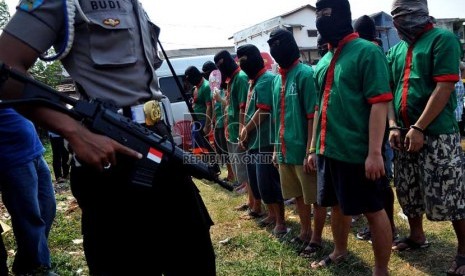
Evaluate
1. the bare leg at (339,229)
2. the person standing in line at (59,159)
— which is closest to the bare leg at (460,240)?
the bare leg at (339,229)

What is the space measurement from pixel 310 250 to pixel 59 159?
18.1 ft

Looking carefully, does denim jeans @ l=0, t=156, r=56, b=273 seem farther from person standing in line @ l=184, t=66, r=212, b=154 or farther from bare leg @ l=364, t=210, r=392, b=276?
person standing in line @ l=184, t=66, r=212, b=154

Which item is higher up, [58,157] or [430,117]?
[430,117]

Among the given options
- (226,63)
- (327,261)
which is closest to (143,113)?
(327,261)

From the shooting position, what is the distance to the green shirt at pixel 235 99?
4.51 meters

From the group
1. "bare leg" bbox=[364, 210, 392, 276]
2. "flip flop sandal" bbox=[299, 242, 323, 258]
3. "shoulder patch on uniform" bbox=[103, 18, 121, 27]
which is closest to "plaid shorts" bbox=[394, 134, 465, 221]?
"bare leg" bbox=[364, 210, 392, 276]

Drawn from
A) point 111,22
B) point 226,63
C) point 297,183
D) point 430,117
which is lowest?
point 297,183

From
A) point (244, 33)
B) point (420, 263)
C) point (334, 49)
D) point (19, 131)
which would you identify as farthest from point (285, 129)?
point (244, 33)

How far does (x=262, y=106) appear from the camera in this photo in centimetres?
377

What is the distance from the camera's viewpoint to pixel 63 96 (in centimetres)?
142

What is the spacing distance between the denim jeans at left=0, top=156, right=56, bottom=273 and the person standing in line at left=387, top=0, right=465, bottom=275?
2.86 metres

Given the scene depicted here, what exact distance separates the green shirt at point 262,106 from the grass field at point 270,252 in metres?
0.96

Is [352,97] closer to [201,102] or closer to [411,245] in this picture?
[411,245]

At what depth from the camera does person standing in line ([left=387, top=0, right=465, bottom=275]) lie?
248cm
